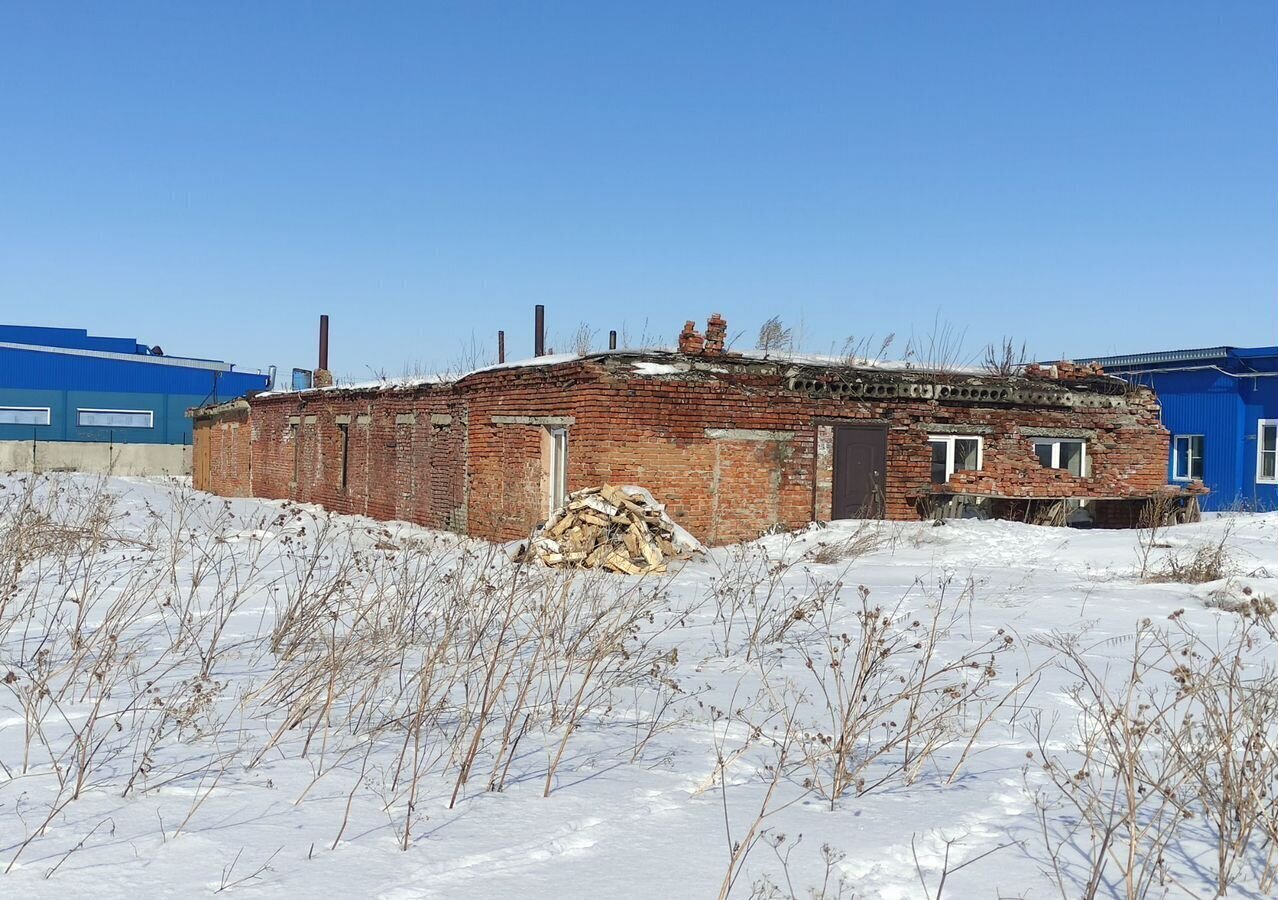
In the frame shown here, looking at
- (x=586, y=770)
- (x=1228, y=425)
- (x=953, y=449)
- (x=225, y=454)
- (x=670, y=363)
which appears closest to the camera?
(x=586, y=770)

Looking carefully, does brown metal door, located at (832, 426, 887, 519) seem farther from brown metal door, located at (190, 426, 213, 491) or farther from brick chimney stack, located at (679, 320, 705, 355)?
brown metal door, located at (190, 426, 213, 491)

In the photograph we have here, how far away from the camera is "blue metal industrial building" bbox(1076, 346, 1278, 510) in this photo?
76.1ft

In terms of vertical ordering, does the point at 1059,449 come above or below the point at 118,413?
below

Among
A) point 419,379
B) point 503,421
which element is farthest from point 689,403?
point 419,379

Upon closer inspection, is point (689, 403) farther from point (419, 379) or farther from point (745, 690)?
point (745, 690)

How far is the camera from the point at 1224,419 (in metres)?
23.9

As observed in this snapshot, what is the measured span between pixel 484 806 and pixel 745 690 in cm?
206

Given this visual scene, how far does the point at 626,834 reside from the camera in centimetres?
290

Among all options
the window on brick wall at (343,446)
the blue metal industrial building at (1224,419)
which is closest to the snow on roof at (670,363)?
the window on brick wall at (343,446)

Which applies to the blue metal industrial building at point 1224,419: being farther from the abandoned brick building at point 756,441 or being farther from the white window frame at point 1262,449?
the abandoned brick building at point 756,441

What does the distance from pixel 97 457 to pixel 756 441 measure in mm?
30659

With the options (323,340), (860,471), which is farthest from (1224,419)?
(323,340)

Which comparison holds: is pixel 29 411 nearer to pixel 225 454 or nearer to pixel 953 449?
pixel 225 454

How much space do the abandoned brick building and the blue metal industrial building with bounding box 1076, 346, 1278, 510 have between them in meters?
8.07
